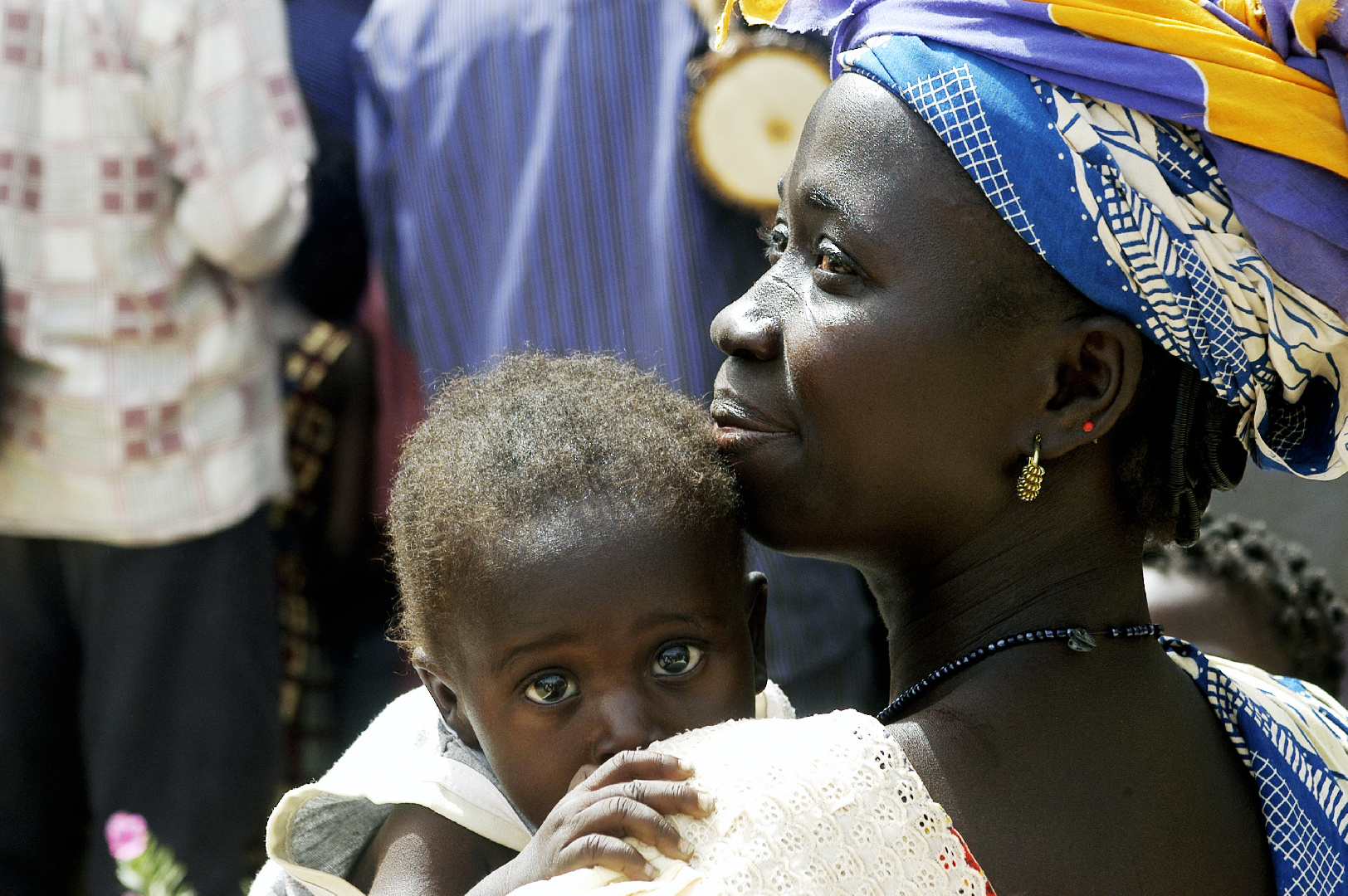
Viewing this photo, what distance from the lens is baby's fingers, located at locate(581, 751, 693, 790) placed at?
4.82 ft

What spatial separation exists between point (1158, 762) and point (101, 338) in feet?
9.92

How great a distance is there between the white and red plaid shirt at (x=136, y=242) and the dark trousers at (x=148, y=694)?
4.5 inches

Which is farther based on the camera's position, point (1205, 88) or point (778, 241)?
point (778, 241)

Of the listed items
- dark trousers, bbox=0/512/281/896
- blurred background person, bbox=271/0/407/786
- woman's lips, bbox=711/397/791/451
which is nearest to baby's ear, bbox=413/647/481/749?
woman's lips, bbox=711/397/791/451

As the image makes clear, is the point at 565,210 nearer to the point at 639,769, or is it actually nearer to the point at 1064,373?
the point at 1064,373

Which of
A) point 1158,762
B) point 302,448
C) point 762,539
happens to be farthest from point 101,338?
point 1158,762

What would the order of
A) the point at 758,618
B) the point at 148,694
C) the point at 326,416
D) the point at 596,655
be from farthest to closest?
the point at 326,416, the point at 148,694, the point at 758,618, the point at 596,655

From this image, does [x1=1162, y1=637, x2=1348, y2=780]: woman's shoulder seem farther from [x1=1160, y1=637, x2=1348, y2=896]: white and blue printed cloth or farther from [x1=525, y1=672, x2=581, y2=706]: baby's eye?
[x1=525, y1=672, x2=581, y2=706]: baby's eye

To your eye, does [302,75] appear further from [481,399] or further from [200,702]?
[481,399]

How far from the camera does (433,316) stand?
13.1 feet

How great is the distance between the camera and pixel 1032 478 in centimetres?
172

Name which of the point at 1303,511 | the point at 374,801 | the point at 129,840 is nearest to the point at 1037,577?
the point at 374,801

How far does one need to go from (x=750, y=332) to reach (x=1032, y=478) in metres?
0.39

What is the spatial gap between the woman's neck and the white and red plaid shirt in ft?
8.46
